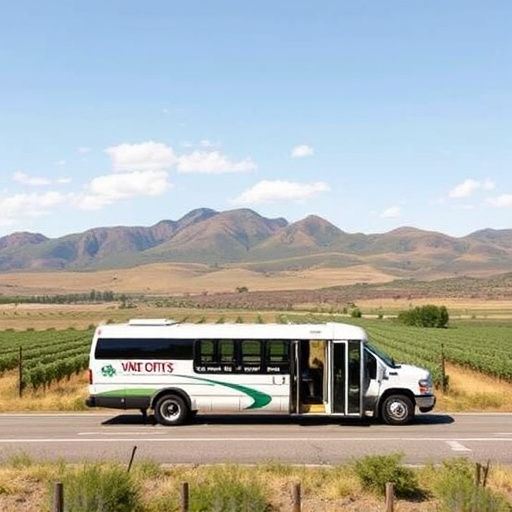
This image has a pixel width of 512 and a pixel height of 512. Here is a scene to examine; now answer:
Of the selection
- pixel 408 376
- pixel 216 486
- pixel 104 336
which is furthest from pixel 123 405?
pixel 216 486

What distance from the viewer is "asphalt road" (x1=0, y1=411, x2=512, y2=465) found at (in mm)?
16453

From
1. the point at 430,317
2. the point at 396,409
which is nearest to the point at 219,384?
the point at 396,409

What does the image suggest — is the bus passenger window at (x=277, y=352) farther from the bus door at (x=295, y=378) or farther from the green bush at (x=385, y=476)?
the green bush at (x=385, y=476)

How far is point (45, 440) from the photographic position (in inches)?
733

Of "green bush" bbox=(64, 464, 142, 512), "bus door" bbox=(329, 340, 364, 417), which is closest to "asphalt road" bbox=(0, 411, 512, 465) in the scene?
"bus door" bbox=(329, 340, 364, 417)

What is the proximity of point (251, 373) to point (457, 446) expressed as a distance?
5.84 meters

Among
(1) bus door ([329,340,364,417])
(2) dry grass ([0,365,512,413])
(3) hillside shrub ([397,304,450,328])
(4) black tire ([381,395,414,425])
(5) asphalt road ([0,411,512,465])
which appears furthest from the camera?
(3) hillside shrub ([397,304,450,328])

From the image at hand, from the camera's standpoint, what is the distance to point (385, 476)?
13039 mm

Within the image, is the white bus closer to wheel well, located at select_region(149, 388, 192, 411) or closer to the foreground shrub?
wheel well, located at select_region(149, 388, 192, 411)

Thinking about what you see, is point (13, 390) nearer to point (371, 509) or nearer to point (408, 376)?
point (408, 376)

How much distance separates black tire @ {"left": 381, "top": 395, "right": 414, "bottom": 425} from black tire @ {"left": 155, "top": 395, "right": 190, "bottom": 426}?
5.42m

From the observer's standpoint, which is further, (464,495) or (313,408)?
(313,408)

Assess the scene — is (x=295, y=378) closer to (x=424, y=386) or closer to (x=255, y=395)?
(x=255, y=395)

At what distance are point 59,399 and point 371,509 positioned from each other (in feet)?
53.4
